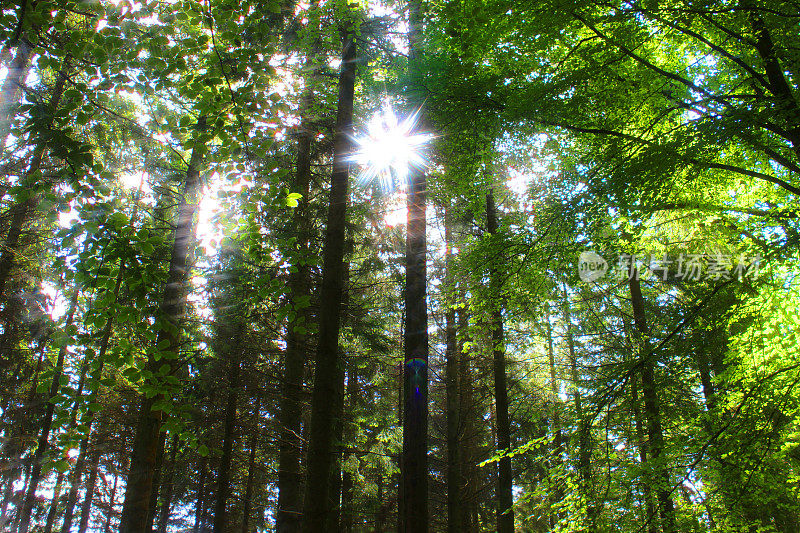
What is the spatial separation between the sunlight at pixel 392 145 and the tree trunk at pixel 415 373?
455 mm

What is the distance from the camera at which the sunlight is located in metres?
7.47

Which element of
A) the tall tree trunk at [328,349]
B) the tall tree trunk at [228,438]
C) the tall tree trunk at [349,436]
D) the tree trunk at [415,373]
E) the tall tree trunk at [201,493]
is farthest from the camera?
the tall tree trunk at [201,493]

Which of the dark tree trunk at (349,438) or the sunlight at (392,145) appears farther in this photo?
the dark tree trunk at (349,438)

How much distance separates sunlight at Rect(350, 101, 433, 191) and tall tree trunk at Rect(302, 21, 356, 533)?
44cm

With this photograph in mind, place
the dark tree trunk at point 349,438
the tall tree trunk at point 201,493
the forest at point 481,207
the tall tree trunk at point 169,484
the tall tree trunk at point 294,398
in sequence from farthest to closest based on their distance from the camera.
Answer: the tall tree trunk at point 201,493, the tall tree trunk at point 169,484, the dark tree trunk at point 349,438, the tall tree trunk at point 294,398, the forest at point 481,207

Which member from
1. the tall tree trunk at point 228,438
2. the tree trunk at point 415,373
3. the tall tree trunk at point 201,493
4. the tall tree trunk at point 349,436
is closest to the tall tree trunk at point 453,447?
the tree trunk at point 415,373

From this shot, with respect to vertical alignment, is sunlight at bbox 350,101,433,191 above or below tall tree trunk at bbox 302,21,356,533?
above

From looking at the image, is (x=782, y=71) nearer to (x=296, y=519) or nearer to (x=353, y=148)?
(x=353, y=148)

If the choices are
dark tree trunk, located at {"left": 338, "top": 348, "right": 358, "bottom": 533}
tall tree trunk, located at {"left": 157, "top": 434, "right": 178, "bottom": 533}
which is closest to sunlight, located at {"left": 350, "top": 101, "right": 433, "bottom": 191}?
dark tree trunk, located at {"left": 338, "top": 348, "right": 358, "bottom": 533}

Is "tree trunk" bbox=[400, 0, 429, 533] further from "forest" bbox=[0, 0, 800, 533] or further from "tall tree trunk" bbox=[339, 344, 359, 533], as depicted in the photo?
"tall tree trunk" bbox=[339, 344, 359, 533]

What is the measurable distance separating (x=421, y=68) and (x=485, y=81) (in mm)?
907

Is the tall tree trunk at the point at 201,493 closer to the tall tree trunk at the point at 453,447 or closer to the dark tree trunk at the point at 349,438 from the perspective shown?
the dark tree trunk at the point at 349,438

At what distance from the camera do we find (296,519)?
8.49 metres

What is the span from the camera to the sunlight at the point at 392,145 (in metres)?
7.47
